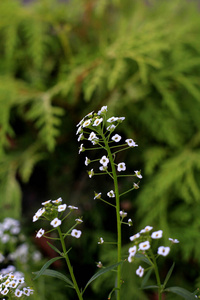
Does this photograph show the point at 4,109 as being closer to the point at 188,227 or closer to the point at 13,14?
the point at 13,14

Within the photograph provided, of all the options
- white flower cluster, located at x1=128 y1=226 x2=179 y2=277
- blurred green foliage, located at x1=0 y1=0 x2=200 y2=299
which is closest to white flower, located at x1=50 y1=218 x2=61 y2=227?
white flower cluster, located at x1=128 y1=226 x2=179 y2=277

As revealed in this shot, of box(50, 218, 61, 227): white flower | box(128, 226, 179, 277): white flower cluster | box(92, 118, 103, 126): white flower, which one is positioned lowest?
box(128, 226, 179, 277): white flower cluster

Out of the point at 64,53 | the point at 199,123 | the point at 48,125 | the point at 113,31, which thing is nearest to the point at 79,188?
the point at 48,125

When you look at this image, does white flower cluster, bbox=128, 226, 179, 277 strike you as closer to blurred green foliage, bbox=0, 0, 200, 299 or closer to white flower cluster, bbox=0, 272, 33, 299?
white flower cluster, bbox=0, 272, 33, 299

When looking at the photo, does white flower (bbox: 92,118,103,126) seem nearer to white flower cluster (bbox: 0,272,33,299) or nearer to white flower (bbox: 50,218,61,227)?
white flower (bbox: 50,218,61,227)

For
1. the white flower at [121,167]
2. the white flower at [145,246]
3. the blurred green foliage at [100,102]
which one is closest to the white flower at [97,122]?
the white flower at [121,167]

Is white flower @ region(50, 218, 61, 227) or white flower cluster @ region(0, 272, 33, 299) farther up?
white flower @ region(50, 218, 61, 227)

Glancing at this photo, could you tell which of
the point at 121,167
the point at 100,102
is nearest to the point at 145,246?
the point at 121,167

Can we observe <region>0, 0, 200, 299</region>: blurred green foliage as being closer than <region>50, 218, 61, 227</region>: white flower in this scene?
No
